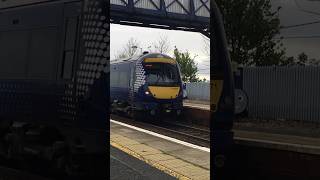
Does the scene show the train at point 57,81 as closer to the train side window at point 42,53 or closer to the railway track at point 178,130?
the train side window at point 42,53

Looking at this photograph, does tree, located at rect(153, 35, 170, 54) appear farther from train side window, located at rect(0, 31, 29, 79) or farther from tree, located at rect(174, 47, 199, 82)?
train side window, located at rect(0, 31, 29, 79)

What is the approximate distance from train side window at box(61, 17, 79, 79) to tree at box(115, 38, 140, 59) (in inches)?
16.3

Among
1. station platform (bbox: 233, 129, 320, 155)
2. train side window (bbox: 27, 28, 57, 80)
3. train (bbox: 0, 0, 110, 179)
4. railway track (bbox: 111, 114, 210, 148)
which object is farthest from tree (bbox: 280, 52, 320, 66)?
train side window (bbox: 27, 28, 57, 80)

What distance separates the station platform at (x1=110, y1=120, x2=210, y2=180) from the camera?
146 inches

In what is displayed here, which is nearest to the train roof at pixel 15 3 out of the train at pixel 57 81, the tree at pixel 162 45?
the train at pixel 57 81

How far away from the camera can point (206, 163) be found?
3.76 meters

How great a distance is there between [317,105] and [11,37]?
117 inches

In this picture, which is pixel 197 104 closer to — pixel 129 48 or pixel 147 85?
pixel 147 85

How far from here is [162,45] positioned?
3.75m

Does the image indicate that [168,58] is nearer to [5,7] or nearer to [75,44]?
[75,44]

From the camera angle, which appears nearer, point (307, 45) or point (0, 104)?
point (307, 45)

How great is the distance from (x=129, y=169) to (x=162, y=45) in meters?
1.05

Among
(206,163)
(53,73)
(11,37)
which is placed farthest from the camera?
(11,37)

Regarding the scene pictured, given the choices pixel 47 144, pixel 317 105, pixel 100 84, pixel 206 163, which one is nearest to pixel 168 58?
pixel 100 84
